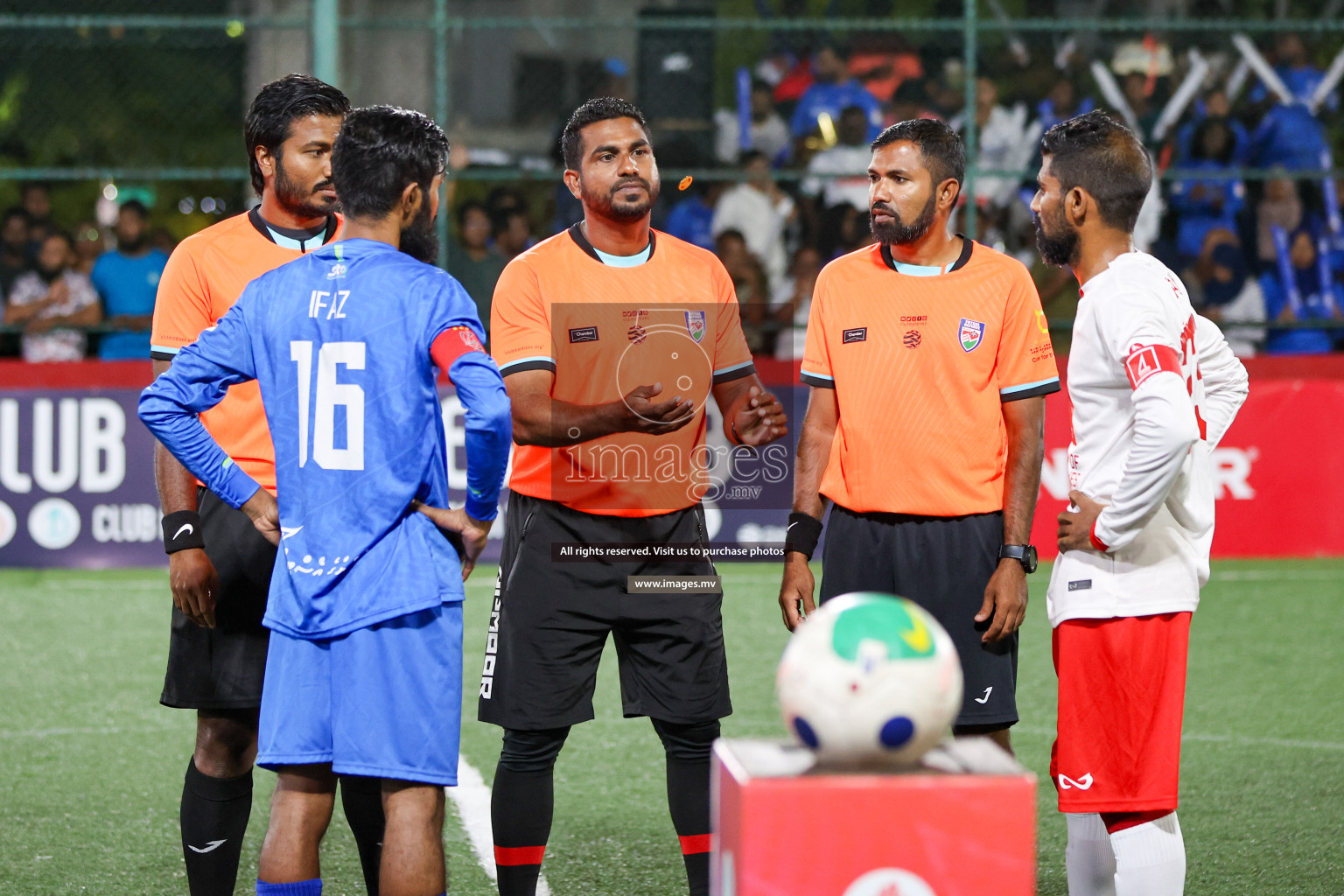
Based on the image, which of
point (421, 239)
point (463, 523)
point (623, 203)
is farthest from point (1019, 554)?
point (421, 239)

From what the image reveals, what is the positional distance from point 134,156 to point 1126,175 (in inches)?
762

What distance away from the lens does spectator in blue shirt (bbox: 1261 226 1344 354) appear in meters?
11.4

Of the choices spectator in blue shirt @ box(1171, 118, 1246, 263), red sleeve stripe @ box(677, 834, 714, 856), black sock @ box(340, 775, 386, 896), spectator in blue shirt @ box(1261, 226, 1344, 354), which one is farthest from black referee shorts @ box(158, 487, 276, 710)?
spectator in blue shirt @ box(1171, 118, 1246, 263)

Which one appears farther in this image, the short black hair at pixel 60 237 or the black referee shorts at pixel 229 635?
A: the short black hair at pixel 60 237

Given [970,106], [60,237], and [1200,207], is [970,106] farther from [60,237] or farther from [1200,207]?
[60,237]

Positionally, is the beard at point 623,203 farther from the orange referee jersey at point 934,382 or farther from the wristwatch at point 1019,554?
the wristwatch at point 1019,554

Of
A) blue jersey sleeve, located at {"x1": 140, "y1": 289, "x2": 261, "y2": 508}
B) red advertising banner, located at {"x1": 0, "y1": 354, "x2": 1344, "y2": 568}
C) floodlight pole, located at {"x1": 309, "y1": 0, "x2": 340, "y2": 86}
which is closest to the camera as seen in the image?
blue jersey sleeve, located at {"x1": 140, "y1": 289, "x2": 261, "y2": 508}

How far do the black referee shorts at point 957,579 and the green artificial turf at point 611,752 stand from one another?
809 mm

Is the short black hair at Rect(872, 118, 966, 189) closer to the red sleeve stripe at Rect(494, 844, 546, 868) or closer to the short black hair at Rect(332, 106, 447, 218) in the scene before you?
the short black hair at Rect(332, 106, 447, 218)

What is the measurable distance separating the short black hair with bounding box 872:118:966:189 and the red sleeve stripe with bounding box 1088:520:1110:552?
3.67ft

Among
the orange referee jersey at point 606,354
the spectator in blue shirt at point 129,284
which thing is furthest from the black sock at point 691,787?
the spectator in blue shirt at point 129,284

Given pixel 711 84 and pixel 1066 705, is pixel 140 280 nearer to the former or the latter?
pixel 711 84

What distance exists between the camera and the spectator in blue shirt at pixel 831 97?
1250 centimetres

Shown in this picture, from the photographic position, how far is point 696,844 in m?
4.05
